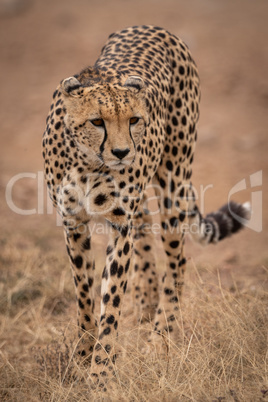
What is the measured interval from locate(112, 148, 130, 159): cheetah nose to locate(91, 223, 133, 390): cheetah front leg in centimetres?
45

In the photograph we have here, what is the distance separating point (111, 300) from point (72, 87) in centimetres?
99

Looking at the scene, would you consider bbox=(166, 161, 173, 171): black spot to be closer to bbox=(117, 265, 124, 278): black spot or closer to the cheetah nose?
bbox=(117, 265, 124, 278): black spot

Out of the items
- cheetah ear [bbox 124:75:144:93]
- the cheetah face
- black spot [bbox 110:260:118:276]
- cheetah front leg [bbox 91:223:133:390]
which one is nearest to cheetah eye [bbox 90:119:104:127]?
the cheetah face

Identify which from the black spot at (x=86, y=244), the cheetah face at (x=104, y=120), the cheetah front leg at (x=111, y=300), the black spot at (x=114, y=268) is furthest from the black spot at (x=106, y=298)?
the cheetah face at (x=104, y=120)

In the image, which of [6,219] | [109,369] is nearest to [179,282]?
[109,369]

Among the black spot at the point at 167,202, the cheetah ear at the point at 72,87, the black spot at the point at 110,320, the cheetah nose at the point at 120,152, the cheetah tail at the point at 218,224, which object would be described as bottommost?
the black spot at the point at 110,320

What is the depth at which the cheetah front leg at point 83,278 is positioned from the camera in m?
3.26

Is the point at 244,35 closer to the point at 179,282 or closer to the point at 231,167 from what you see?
the point at 231,167

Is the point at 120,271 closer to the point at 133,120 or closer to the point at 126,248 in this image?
the point at 126,248

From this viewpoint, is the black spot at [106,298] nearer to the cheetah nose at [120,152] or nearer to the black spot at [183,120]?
the cheetah nose at [120,152]

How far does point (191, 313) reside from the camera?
3.46 m

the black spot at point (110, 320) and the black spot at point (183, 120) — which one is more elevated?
the black spot at point (183, 120)

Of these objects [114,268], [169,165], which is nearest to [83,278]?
[114,268]

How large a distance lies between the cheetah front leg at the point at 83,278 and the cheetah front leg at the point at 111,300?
204mm
